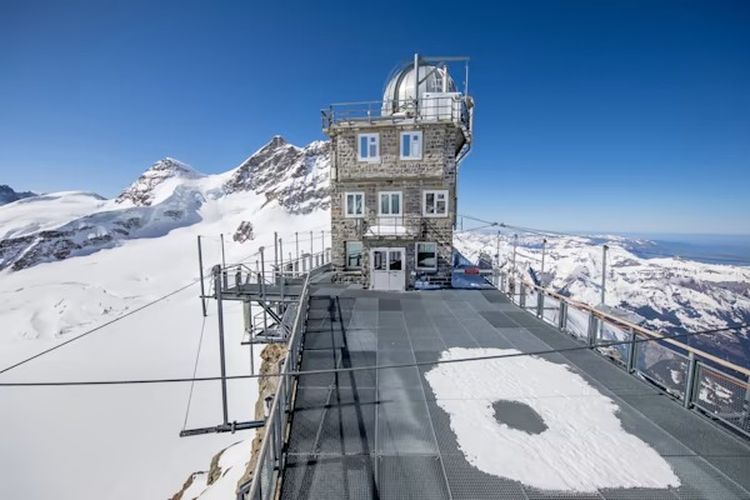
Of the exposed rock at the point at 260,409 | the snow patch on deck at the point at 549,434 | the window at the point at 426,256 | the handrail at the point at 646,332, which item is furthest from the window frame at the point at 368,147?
the snow patch on deck at the point at 549,434

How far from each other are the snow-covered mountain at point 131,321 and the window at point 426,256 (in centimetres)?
1177

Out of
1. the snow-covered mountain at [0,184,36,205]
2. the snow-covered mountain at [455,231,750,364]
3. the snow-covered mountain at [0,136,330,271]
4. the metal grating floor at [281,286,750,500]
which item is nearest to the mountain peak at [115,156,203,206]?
the snow-covered mountain at [0,136,330,271]

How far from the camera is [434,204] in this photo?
16016 millimetres

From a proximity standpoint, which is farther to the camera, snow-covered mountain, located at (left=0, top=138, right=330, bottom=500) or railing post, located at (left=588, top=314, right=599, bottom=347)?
snow-covered mountain, located at (left=0, top=138, right=330, bottom=500)

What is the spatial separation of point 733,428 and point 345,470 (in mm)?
6634

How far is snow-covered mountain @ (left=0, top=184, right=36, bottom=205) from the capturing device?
4862 inches

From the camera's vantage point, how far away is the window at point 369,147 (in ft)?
52.9

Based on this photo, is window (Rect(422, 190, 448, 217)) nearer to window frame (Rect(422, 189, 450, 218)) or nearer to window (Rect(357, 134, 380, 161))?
window frame (Rect(422, 189, 450, 218))

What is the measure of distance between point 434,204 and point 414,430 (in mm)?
12746

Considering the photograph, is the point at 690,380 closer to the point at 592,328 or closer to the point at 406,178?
the point at 592,328

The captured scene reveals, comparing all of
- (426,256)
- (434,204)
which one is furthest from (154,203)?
(434,204)

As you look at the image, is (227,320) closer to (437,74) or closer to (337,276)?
(337,276)

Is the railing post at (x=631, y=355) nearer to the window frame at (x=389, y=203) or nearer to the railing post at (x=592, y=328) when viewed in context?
the railing post at (x=592, y=328)

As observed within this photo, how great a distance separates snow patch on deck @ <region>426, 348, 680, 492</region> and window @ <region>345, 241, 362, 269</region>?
1086 centimetres
